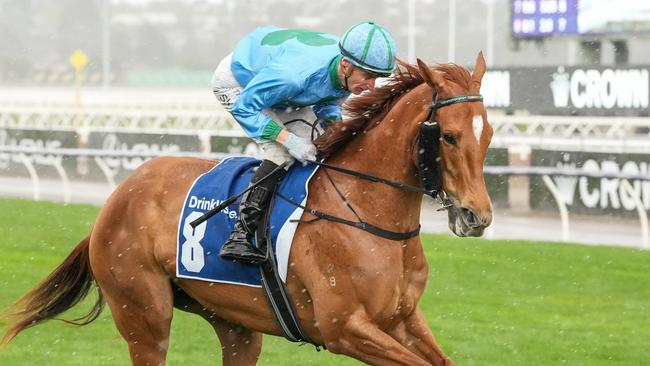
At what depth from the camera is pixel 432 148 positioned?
13.8 feet

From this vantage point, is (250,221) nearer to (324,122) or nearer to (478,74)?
(324,122)

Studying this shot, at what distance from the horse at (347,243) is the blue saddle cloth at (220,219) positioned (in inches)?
2.1

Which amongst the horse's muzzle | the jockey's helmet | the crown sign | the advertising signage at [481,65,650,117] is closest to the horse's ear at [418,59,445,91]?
the jockey's helmet

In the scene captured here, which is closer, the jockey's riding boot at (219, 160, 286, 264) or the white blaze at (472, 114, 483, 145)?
the white blaze at (472, 114, 483, 145)

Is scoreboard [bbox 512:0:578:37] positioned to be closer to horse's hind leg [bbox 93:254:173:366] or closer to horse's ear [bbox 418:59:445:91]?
horse's hind leg [bbox 93:254:173:366]

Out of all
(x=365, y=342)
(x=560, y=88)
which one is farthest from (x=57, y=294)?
(x=560, y=88)

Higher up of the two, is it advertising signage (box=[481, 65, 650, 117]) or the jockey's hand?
the jockey's hand

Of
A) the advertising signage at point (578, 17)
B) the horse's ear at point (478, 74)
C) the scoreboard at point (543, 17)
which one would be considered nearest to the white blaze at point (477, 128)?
the horse's ear at point (478, 74)

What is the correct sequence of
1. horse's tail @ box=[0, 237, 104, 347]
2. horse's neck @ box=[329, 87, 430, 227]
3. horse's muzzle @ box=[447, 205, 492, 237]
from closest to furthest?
horse's muzzle @ box=[447, 205, 492, 237], horse's neck @ box=[329, 87, 430, 227], horse's tail @ box=[0, 237, 104, 347]

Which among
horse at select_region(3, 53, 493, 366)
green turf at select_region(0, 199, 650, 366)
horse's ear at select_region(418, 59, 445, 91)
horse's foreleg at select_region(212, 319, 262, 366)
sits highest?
horse's ear at select_region(418, 59, 445, 91)

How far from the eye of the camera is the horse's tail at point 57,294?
17.6 ft

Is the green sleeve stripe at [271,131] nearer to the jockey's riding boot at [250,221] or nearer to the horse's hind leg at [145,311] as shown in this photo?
the jockey's riding boot at [250,221]

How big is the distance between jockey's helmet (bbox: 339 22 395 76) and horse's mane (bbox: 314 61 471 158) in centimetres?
6

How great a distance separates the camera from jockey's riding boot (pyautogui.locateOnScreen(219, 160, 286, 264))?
457 cm
